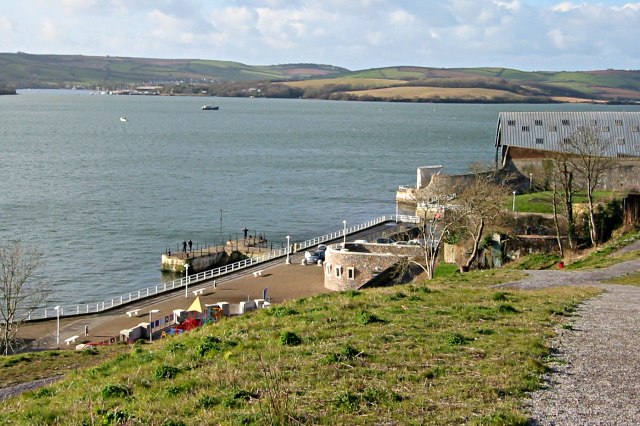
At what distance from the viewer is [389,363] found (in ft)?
43.7

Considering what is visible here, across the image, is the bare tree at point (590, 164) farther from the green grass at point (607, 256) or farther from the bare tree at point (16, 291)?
the bare tree at point (16, 291)

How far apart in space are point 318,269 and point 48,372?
28.0 meters

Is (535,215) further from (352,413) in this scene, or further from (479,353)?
(352,413)

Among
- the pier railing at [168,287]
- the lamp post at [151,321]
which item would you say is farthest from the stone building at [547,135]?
the lamp post at [151,321]

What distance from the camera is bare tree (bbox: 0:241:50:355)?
3284cm

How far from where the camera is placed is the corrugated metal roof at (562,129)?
63562 millimetres

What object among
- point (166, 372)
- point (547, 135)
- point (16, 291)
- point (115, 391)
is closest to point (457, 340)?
point (166, 372)

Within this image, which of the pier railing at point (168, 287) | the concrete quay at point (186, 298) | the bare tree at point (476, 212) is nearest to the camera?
the concrete quay at point (186, 298)

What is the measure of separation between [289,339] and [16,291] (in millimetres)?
24636

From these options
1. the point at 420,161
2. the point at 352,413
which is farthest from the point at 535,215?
the point at 420,161

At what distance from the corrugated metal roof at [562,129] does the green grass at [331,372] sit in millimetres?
47826

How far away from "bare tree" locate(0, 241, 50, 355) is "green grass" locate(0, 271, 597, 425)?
54.5ft

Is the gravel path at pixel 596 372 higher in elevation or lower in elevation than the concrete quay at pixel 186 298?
higher

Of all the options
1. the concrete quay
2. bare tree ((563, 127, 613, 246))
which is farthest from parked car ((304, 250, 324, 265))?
bare tree ((563, 127, 613, 246))
